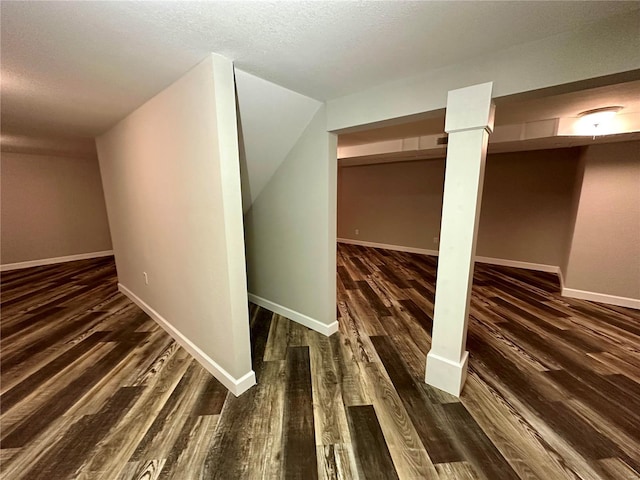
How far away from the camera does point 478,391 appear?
1.82 m

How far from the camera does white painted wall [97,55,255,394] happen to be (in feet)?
5.05

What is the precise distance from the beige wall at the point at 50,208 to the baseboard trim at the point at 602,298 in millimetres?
8174

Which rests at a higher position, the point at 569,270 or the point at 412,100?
the point at 412,100

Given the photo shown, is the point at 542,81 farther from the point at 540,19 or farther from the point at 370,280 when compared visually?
the point at 370,280

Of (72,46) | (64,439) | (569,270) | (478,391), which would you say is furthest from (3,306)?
(569,270)

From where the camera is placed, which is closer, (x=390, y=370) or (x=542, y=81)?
(x=542, y=81)

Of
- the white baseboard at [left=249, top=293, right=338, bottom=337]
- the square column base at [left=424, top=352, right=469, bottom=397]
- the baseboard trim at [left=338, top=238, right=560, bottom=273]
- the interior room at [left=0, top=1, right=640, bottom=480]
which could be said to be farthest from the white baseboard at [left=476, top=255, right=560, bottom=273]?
the white baseboard at [left=249, top=293, right=338, bottom=337]

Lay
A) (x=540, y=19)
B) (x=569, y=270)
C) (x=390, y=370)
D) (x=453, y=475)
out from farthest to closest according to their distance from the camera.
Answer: (x=569, y=270) < (x=390, y=370) < (x=453, y=475) < (x=540, y=19)

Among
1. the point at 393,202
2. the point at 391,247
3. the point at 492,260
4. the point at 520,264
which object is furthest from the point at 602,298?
the point at 393,202

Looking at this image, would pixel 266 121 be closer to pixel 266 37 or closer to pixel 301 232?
pixel 266 37

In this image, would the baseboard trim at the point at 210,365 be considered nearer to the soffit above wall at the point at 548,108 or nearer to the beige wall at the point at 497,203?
the soffit above wall at the point at 548,108

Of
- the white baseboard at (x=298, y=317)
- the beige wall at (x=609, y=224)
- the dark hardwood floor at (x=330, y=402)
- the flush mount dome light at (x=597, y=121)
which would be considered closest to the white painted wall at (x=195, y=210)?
the dark hardwood floor at (x=330, y=402)

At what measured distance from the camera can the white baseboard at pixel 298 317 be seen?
256 centimetres

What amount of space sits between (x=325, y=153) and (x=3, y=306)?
4401mm
